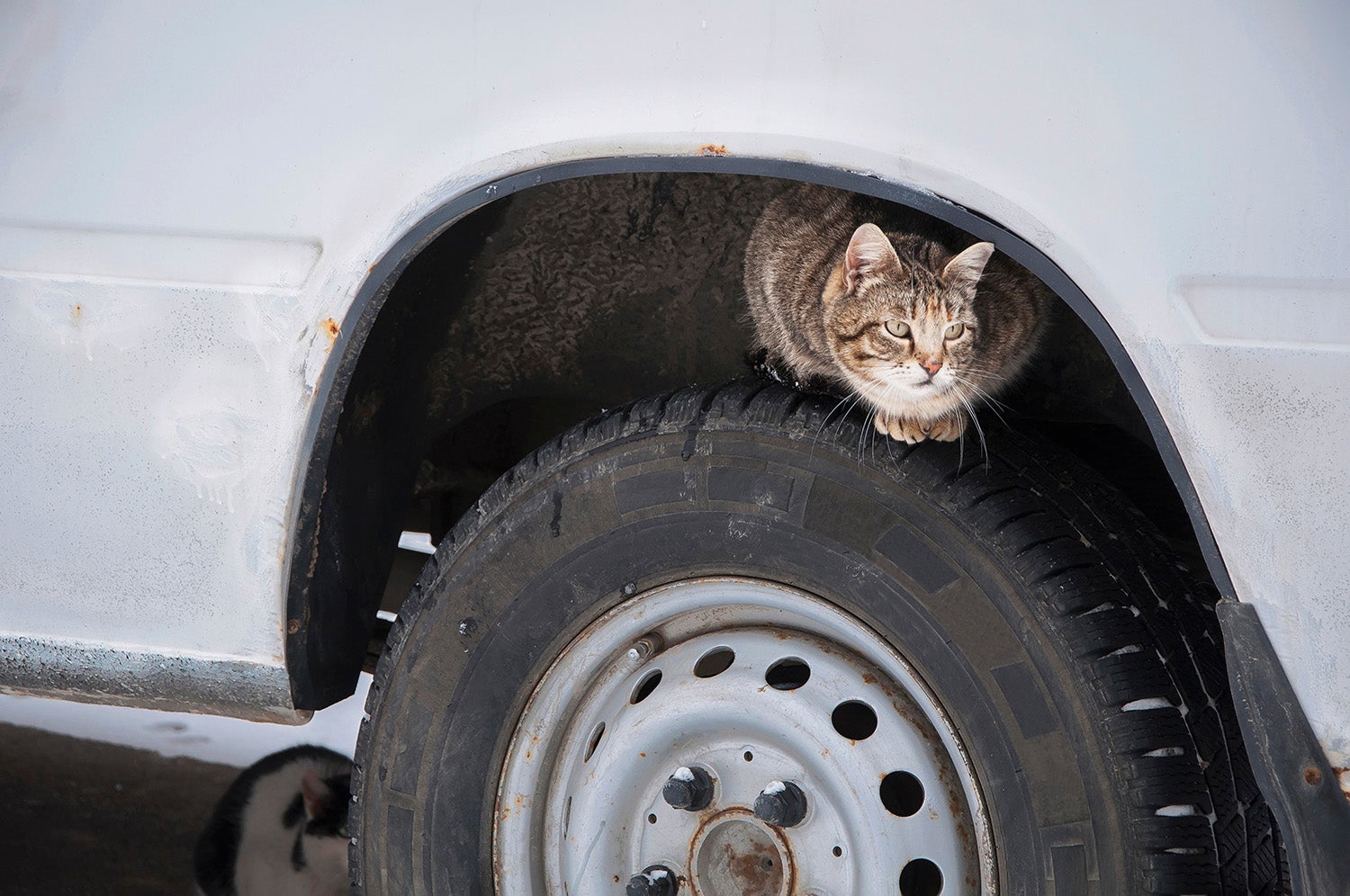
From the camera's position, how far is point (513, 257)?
2002 mm

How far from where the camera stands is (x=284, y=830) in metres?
3.07

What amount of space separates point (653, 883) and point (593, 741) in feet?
0.77

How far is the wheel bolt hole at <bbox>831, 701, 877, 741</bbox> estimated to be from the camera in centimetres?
161

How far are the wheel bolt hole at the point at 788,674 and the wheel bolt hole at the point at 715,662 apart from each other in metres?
0.07

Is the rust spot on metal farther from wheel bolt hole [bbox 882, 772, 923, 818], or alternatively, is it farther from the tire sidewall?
the tire sidewall

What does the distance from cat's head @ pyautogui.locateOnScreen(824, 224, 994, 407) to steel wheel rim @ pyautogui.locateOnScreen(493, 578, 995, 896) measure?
41 centimetres

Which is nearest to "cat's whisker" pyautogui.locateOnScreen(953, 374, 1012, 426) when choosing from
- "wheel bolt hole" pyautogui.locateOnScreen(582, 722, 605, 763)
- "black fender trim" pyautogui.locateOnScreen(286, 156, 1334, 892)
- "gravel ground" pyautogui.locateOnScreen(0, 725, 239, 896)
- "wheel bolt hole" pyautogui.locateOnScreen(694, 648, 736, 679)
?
"black fender trim" pyautogui.locateOnScreen(286, 156, 1334, 892)

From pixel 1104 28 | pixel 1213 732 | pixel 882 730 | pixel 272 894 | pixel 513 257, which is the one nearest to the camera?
pixel 1104 28

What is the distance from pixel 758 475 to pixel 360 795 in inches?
35.7

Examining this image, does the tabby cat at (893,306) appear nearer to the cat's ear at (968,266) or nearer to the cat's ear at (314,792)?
the cat's ear at (968,266)

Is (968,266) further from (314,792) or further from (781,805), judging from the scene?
(314,792)

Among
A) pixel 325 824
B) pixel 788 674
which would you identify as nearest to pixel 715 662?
pixel 788 674

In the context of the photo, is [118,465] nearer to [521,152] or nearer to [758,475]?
[521,152]

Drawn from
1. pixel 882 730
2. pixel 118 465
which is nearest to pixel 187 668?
pixel 118 465
